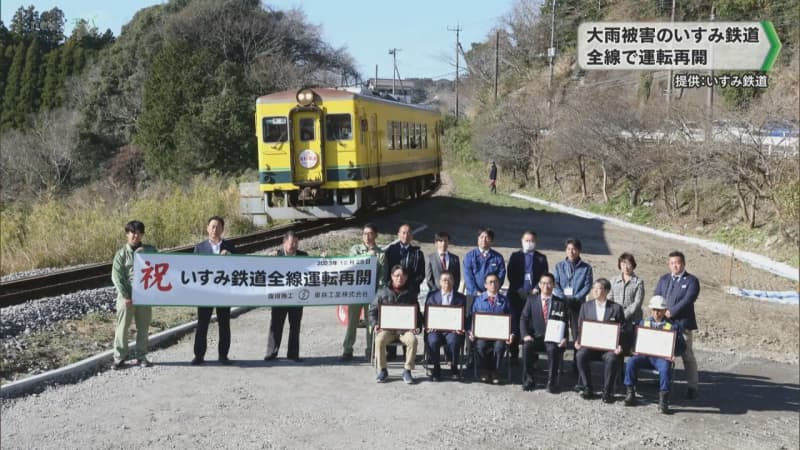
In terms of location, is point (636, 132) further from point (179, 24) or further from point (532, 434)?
point (179, 24)

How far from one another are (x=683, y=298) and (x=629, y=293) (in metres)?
0.48

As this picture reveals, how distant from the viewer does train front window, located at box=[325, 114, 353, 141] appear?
15.3 metres

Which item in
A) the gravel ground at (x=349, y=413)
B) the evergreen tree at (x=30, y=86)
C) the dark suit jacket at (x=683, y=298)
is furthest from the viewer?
the evergreen tree at (x=30, y=86)

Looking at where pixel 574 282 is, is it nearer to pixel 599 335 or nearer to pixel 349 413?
pixel 599 335

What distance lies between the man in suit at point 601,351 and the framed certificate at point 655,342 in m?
0.18

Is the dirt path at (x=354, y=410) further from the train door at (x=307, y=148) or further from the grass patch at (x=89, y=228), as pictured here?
the train door at (x=307, y=148)

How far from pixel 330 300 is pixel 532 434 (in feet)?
8.69

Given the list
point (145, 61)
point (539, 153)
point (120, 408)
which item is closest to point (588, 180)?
point (539, 153)

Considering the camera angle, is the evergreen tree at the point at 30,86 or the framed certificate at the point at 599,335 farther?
the evergreen tree at the point at 30,86

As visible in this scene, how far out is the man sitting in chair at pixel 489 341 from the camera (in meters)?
7.09

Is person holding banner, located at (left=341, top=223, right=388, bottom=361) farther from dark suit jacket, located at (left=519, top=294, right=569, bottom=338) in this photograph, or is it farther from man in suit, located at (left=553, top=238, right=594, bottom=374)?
man in suit, located at (left=553, top=238, right=594, bottom=374)

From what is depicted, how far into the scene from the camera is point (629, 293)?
7070 mm
